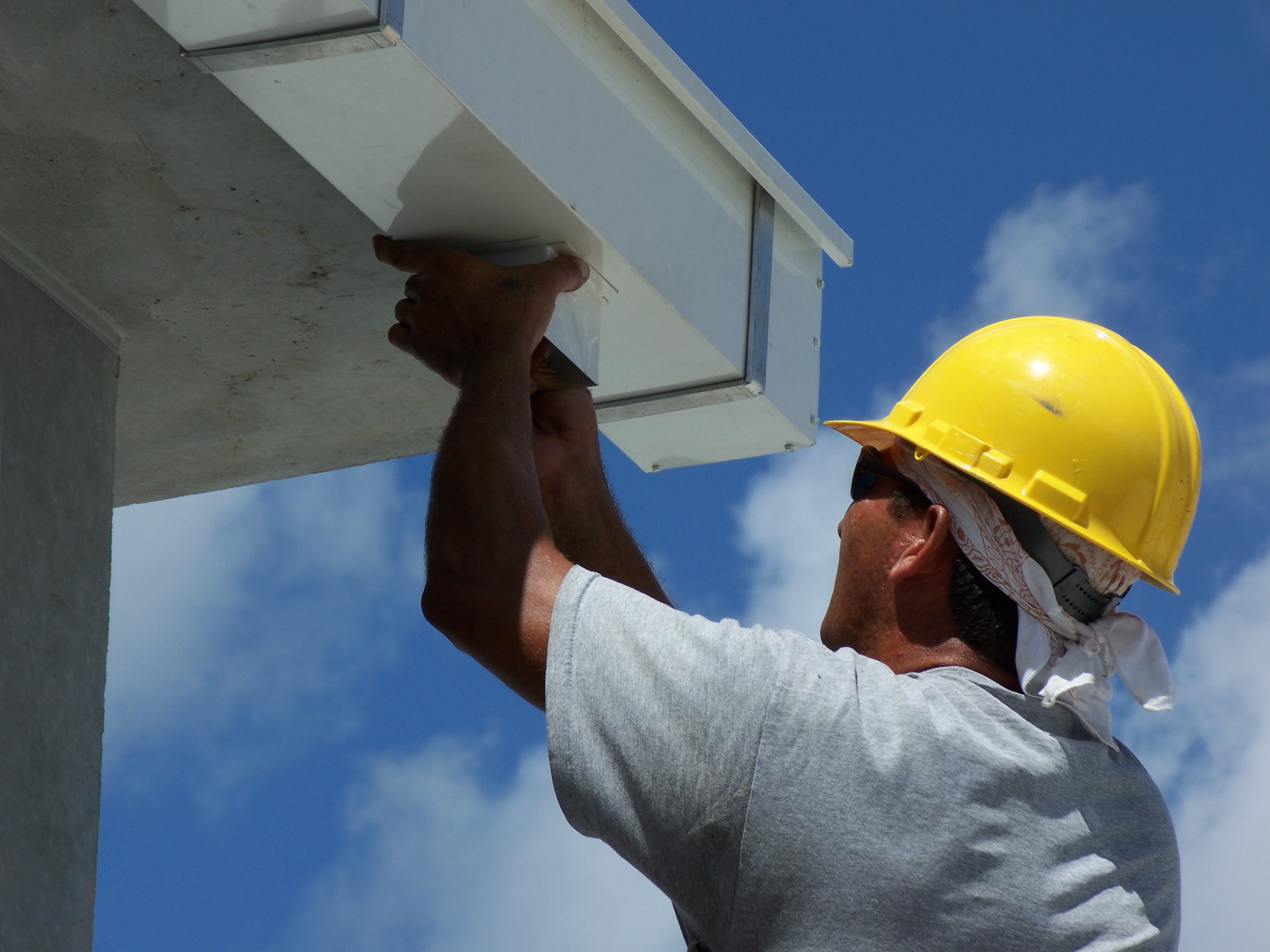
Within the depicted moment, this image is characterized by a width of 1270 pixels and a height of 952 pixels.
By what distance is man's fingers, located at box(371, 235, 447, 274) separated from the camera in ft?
9.29

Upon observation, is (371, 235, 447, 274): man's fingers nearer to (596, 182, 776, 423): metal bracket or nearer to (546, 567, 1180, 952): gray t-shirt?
(596, 182, 776, 423): metal bracket

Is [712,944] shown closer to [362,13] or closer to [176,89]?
[362,13]

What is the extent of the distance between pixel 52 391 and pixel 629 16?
1.41 metres

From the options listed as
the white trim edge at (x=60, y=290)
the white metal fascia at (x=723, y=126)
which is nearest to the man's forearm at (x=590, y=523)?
the white metal fascia at (x=723, y=126)

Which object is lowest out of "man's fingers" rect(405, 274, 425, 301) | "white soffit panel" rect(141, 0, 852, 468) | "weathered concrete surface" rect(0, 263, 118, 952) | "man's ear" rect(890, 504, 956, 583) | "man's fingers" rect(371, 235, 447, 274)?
"weathered concrete surface" rect(0, 263, 118, 952)

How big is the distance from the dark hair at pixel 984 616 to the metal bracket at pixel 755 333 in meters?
0.88

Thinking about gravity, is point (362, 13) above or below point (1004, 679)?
above

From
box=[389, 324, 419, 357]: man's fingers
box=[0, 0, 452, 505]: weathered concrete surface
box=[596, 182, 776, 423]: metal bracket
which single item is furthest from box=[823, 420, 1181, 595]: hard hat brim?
box=[0, 0, 452, 505]: weathered concrete surface

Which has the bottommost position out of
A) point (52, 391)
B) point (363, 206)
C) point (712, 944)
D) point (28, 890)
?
point (28, 890)

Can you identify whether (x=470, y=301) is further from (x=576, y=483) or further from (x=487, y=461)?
(x=576, y=483)

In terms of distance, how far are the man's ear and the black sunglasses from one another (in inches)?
5.7

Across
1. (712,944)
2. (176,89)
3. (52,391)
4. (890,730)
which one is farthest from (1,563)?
(890,730)

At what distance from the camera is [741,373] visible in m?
3.29

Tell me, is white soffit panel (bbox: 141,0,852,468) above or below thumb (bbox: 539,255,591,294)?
above
